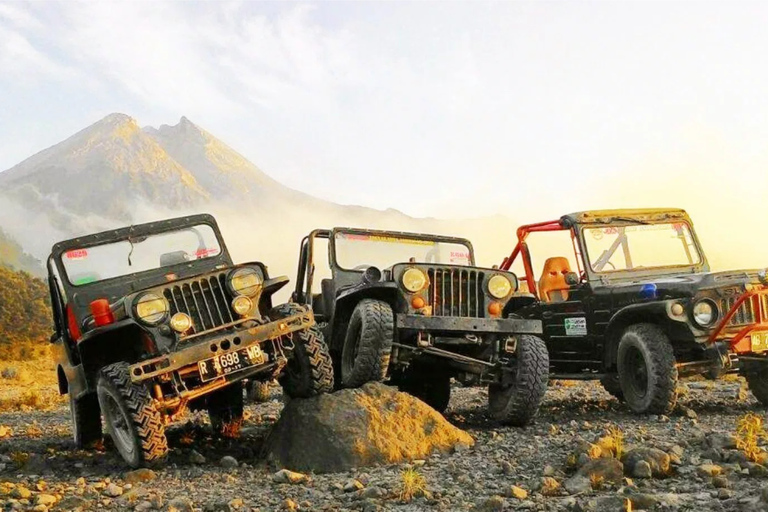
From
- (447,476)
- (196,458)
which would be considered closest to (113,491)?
(196,458)

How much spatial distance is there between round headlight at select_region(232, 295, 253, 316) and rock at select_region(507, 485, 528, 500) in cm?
298

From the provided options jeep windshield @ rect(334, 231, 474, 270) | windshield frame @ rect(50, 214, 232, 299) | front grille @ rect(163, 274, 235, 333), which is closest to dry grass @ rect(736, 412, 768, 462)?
jeep windshield @ rect(334, 231, 474, 270)

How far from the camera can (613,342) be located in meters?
8.84

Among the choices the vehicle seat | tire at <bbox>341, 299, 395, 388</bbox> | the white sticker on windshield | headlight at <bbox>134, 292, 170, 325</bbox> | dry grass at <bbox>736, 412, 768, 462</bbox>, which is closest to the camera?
dry grass at <bbox>736, 412, 768, 462</bbox>

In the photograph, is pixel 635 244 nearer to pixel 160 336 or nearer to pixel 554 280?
pixel 554 280

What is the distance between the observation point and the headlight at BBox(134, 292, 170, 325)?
644cm

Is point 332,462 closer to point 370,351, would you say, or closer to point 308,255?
point 370,351

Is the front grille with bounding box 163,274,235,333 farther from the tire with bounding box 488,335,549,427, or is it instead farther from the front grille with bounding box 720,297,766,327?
the front grille with bounding box 720,297,766,327

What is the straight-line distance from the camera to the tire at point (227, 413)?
318 inches

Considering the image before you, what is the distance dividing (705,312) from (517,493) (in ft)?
13.6

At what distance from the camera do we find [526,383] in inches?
299

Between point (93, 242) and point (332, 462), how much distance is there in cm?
371

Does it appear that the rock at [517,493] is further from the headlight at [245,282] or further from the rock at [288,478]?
the headlight at [245,282]

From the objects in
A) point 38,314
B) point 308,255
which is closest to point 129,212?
point 38,314
